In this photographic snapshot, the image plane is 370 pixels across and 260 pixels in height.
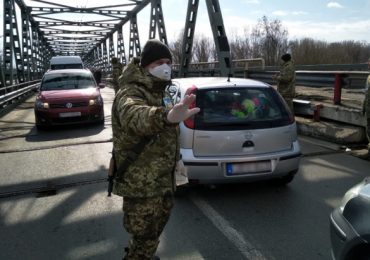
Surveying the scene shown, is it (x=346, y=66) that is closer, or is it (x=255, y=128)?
(x=255, y=128)

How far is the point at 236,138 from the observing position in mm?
4777

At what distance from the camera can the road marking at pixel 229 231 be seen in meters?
3.56

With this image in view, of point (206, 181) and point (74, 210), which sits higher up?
point (206, 181)

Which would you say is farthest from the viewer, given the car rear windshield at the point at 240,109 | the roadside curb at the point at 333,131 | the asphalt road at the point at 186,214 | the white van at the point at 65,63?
the white van at the point at 65,63

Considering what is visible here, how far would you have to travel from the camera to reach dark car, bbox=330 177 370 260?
2229 millimetres

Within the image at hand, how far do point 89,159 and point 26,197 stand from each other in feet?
7.00

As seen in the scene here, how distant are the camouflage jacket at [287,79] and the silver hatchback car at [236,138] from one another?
4.92 metres

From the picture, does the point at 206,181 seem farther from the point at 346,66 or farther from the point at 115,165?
the point at 346,66

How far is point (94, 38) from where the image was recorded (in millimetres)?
65312

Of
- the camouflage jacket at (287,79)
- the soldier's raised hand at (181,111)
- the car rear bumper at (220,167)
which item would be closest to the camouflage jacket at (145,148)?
the soldier's raised hand at (181,111)

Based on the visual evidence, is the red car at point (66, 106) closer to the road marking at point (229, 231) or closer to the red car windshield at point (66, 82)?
the red car windshield at point (66, 82)

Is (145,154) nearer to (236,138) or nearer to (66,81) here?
(236,138)

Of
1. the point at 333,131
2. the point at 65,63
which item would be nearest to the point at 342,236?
the point at 333,131

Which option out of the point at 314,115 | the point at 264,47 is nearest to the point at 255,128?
the point at 314,115
